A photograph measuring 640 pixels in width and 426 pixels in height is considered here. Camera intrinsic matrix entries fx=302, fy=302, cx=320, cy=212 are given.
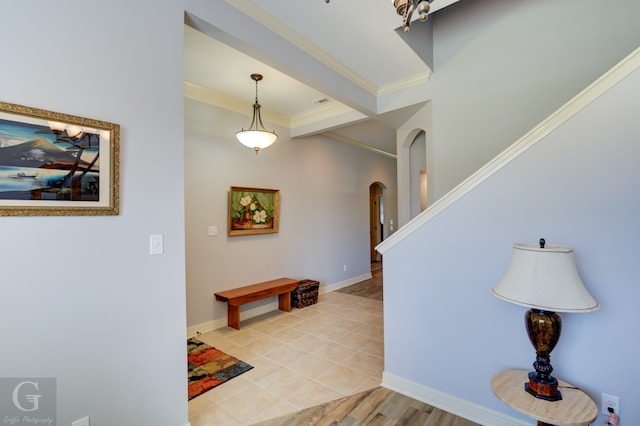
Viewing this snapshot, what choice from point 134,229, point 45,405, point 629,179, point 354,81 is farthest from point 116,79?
point 629,179

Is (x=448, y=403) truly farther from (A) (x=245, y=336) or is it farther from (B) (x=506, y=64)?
(B) (x=506, y=64)

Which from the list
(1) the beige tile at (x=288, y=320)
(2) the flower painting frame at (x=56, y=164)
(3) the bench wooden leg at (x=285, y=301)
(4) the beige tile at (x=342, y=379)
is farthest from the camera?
(3) the bench wooden leg at (x=285, y=301)

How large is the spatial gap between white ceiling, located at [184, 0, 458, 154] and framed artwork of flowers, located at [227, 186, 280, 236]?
1.11m

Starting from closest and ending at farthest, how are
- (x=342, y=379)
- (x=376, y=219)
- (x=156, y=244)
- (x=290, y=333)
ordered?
(x=156, y=244), (x=342, y=379), (x=290, y=333), (x=376, y=219)

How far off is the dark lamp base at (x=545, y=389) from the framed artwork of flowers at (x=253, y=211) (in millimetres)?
3446

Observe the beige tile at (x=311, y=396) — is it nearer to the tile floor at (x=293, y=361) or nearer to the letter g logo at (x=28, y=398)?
the tile floor at (x=293, y=361)

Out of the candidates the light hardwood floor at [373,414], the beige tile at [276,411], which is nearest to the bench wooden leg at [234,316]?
the beige tile at [276,411]

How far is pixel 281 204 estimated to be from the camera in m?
4.83

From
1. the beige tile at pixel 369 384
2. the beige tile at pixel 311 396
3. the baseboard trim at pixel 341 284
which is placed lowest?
the beige tile at pixel 311 396

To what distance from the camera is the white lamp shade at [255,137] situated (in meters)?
3.48

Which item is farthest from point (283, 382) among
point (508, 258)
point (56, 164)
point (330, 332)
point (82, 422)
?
point (56, 164)

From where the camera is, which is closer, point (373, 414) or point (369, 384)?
point (373, 414)

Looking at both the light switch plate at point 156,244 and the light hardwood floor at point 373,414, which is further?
the light hardwood floor at point 373,414

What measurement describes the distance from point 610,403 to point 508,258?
2.88ft
